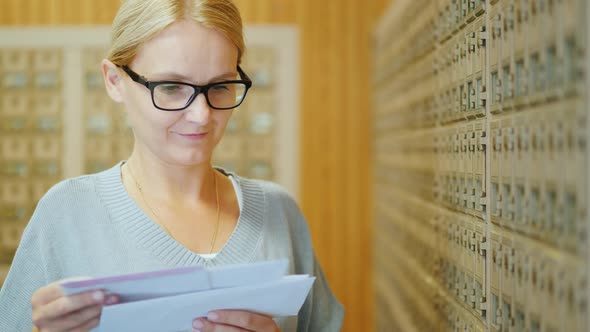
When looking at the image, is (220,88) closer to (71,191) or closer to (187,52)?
(187,52)

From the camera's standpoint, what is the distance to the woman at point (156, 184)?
1.44m

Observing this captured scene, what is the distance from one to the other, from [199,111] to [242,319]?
445 millimetres

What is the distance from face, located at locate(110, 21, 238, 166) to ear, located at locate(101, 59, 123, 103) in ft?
0.09

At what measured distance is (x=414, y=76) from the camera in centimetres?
255

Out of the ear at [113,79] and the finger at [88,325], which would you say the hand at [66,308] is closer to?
the finger at [88,325]

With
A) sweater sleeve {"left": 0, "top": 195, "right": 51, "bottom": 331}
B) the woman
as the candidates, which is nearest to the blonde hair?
the woman

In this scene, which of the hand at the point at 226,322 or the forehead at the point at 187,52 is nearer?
the hand at the point at 226,322

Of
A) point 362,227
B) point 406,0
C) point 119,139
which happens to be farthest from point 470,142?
point 119,139

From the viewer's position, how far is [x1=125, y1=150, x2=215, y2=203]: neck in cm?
159

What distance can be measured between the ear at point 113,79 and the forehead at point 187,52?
10 centimetres

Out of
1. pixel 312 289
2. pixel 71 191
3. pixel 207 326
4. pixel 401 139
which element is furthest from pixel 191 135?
pixel 401 139

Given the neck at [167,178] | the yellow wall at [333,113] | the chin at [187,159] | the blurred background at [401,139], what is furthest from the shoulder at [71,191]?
the yellow wall at [333,113]

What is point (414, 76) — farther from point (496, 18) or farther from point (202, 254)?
point (202, 254)

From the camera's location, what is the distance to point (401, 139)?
287 centimetres
